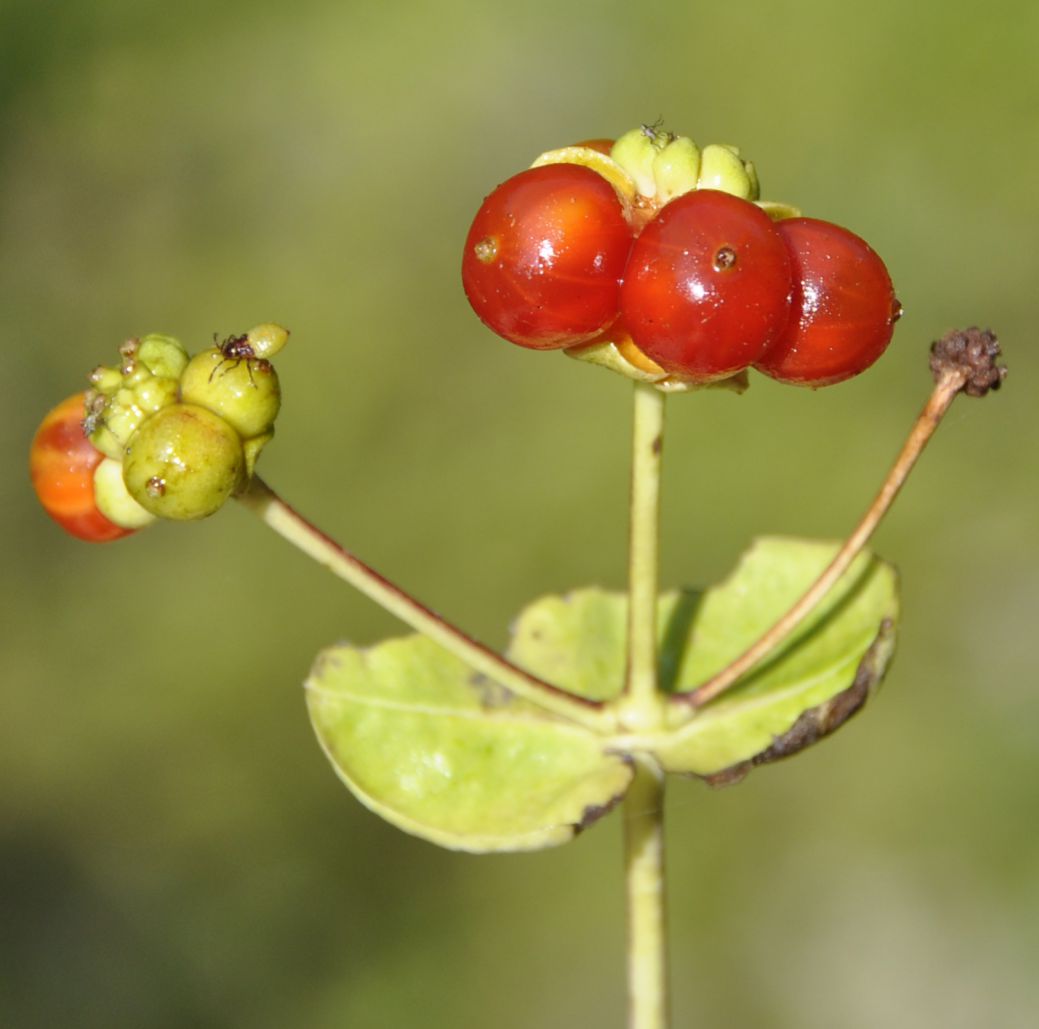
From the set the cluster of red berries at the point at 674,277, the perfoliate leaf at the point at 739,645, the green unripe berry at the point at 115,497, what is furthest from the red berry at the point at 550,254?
the perfoliate leaf at the point at 739,645

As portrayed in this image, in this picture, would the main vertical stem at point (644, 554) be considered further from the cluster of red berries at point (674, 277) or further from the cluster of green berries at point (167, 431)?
the cluster of green berries at point (167, 431)

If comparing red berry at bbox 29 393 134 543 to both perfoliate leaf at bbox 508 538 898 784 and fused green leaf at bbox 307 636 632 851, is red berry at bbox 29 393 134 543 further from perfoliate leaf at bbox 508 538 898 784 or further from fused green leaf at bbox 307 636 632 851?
perfoliate leaf at bbox 508 538 898 784

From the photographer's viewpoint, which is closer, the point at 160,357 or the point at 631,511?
the point at 160,357

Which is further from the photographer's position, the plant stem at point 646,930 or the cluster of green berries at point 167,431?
the plant stem at point 646,930

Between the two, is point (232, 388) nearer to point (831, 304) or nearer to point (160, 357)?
point (160, 357)

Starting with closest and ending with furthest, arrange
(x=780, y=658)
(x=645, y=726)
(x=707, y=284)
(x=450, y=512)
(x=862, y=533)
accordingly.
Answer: (x=707, y=284), (x=862, y=533), (x=645, y=726), (x=780, y=658), (x=450, y=512)

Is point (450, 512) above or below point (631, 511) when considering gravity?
below

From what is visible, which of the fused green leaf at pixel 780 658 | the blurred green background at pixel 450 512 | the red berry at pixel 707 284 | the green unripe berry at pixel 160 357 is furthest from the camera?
the blurred green background at pixel 450 512

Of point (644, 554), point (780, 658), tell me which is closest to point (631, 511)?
point (644, 554)

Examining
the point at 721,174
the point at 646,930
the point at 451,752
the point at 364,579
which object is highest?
the point at 721,174
